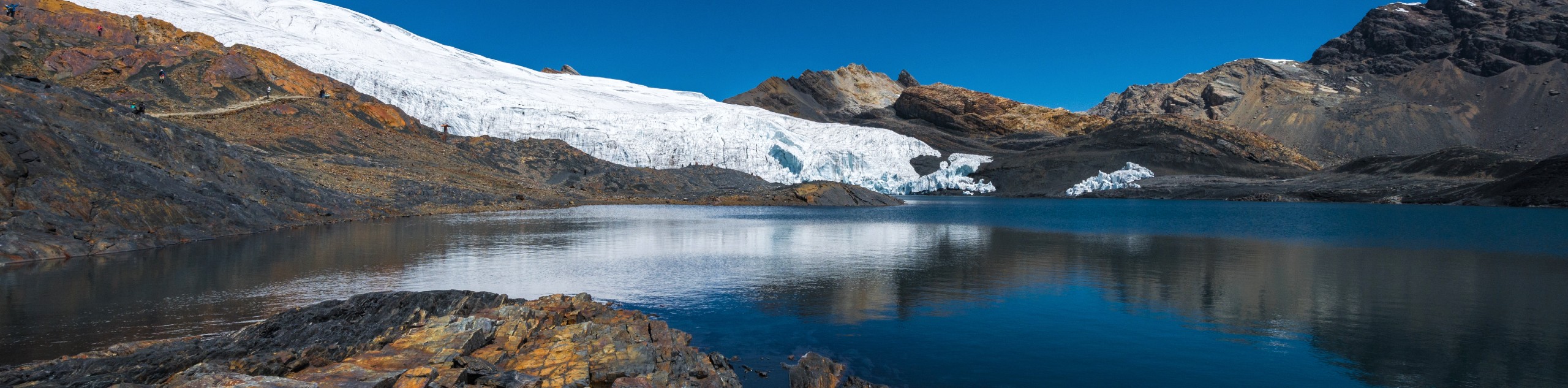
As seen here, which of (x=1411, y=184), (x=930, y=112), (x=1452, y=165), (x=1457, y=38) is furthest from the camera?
(x=1457, y=38)

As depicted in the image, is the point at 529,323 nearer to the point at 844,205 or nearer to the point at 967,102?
A: the point at 844,205

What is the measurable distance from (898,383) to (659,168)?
76.4m

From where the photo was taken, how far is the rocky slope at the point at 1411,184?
6669cm

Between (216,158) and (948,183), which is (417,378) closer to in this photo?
(216,158)

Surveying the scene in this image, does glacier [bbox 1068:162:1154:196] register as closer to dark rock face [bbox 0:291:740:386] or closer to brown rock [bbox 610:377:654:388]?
dark rock face [bbox 0:291:740:386]

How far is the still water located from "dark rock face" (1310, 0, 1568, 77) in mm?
142181

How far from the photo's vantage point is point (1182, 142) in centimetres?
10675

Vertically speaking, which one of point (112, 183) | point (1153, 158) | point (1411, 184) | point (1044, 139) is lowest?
point (112, 183)

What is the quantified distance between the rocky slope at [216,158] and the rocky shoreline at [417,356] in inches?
609

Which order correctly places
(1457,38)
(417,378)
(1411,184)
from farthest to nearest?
(1457,38) < (1411,184) < (417,378)

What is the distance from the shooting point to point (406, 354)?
30.3 feet

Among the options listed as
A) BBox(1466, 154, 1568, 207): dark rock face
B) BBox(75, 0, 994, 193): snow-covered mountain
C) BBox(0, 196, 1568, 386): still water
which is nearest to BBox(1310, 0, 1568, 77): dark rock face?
BBox(1466, 154, 1568, 207): dark rock face

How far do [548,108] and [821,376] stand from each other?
8227cm

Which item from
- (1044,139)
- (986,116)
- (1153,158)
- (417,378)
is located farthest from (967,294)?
(986,116)
